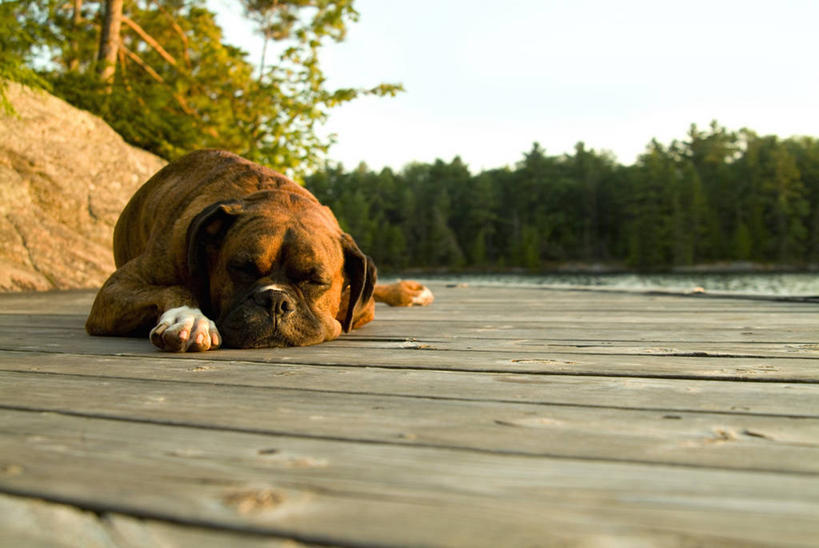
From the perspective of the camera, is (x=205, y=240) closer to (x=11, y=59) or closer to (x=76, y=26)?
(x=11, y=59)

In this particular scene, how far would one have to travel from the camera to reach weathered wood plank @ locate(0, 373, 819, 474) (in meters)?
1.25

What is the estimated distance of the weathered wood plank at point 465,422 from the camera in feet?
4.09

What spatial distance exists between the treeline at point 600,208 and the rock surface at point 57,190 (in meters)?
59.0

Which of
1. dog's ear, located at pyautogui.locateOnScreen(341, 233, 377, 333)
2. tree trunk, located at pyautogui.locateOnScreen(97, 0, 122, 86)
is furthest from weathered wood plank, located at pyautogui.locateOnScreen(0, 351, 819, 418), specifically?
tree trunk, located at pyautogui.locateOnScreen(97, 0, 122, 86)

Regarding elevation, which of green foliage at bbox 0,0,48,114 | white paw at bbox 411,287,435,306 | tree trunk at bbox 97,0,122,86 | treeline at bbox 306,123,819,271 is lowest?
white paw at bbox 411,287,435,306

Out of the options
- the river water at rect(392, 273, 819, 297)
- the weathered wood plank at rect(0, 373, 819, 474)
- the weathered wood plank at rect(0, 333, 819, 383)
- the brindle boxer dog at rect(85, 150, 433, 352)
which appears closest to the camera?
the weathered wood plank at rect(0, 373, 819, 474)

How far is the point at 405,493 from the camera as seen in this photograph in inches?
40.0

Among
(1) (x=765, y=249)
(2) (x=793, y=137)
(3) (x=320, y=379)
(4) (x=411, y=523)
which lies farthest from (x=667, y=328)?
(2) (x=793, y=137)

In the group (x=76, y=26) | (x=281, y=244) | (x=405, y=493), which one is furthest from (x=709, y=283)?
(x=405, y=493)

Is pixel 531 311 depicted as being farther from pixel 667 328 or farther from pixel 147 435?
pixel 147 435

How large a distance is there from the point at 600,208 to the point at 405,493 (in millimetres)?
96068

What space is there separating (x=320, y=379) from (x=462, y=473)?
1.03 meters

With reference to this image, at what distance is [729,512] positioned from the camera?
3.05ft

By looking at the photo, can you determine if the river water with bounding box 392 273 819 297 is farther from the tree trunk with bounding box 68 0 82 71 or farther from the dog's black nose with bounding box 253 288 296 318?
the dog's black nose with bounding box 253 288 296 318
